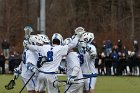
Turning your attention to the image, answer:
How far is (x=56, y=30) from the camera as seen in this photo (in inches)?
2044

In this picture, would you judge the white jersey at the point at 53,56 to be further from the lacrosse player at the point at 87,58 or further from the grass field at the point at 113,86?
the grass field at the point at 113,86

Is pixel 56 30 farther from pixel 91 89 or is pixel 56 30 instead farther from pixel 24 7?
pixel 91 89

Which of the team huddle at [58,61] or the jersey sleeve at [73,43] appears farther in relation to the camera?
the jersey sleeve at [73,43]

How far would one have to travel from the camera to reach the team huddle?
15.5 meters

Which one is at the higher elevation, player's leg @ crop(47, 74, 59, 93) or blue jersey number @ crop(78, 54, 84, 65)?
blue jersey number @ crop(78, 54, 84, 65)

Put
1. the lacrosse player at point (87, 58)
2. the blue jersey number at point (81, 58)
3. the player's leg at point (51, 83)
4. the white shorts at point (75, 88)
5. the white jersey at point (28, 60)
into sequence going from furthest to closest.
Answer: the white jersey at point (28, 60) < the lacrosse player at point (87, 58) < the blue jersey number at point (81, 58) < the white shorts at point (75, 88) < the player's leg at point (51, 83)

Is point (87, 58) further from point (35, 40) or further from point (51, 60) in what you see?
point (51, 60)

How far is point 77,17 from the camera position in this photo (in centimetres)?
5572

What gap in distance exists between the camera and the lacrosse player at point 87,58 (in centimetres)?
1661

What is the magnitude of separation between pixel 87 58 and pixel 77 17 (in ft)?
128

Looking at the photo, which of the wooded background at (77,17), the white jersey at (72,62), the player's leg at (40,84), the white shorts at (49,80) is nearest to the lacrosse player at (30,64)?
the player's leg at (40,84)

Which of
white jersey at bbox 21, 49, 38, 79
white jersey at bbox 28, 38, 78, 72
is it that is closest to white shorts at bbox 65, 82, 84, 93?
white jersey at bbox 28, 38, 78, 72

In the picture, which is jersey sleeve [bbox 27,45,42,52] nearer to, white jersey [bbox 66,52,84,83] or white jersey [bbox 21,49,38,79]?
white jersey [bbox 21,49,38,79]

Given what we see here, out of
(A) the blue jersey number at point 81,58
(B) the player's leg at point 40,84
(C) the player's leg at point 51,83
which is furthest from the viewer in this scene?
(A) the blue jersey number at point 81,58
